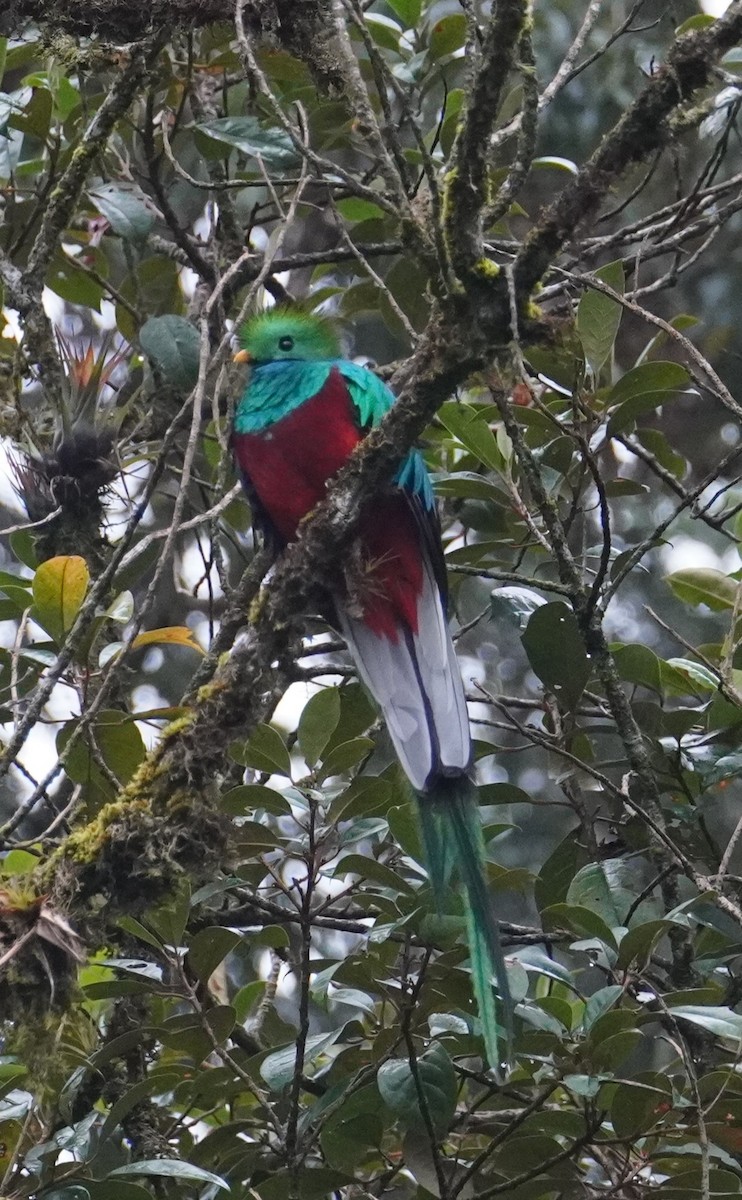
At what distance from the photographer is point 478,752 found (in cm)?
275

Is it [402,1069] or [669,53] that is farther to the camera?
[402,1069]

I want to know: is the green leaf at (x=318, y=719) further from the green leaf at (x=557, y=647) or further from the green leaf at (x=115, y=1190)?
the green leaf at (x=115, y=1190)

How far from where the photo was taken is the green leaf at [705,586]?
2736 millimetres

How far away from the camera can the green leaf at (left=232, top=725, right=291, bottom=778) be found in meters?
2.38

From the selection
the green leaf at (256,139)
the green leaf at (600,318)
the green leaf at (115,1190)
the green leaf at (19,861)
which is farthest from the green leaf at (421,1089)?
the green leaf at (256,139)

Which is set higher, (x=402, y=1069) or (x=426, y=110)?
(x=426, y=110)

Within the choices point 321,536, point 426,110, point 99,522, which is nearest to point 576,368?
point 321,536

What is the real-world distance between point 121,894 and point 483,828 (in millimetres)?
692

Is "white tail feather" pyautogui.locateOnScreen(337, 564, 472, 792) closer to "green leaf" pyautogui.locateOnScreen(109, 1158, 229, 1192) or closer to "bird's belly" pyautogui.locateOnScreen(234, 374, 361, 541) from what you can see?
"bird's belly" pyautogui.locateOnScreen(234, 374, 361, 541)

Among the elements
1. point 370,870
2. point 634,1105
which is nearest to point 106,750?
point 370,870

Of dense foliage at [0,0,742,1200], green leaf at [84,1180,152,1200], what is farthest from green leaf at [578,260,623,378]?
green leaf at [84,1180,152,1200]

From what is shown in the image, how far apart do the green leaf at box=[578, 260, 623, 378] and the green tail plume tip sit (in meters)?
0.88

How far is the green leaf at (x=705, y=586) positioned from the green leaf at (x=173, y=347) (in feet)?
3.85

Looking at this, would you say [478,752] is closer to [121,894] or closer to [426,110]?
[121,894]
